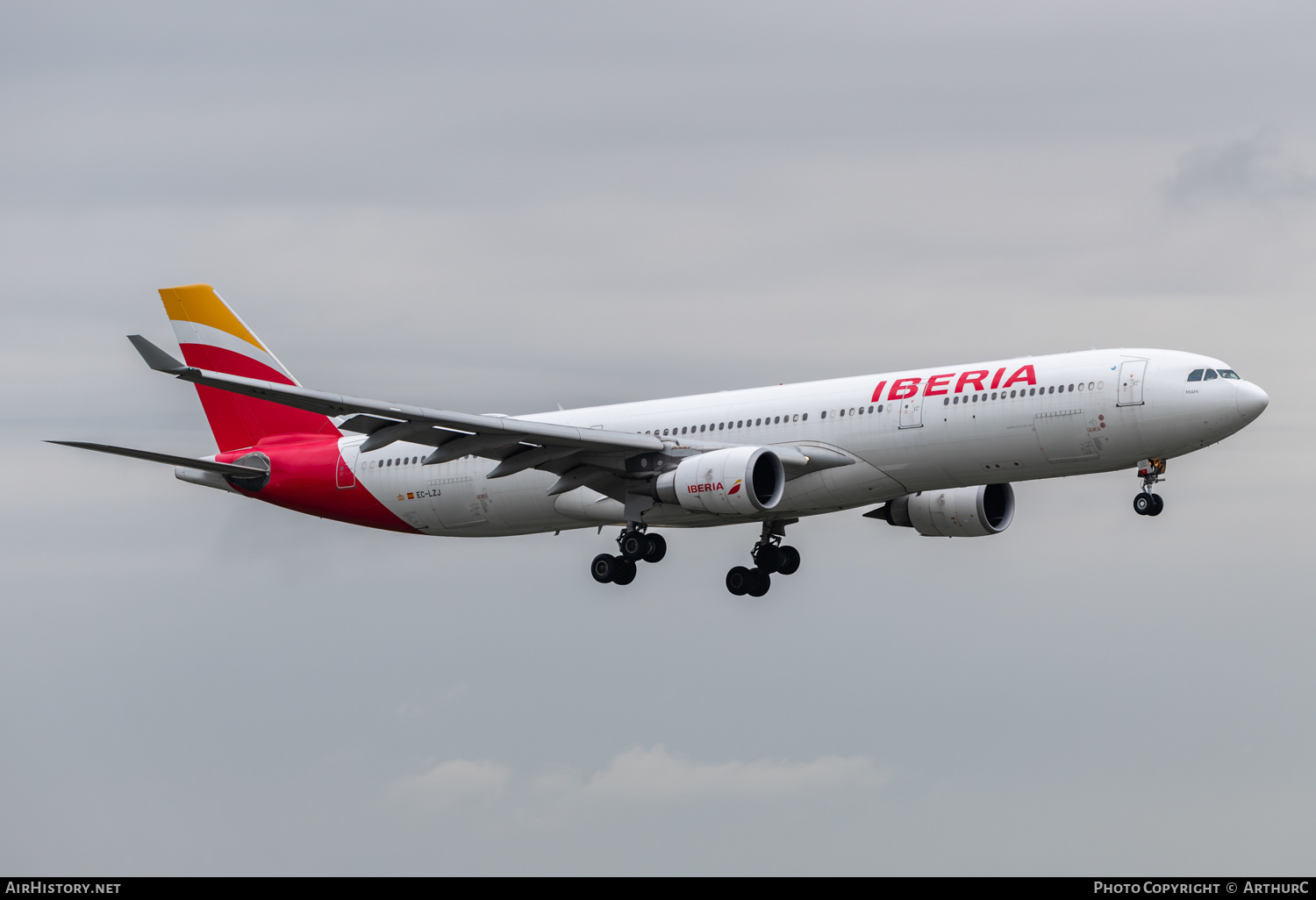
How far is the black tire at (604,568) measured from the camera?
48.5 meters

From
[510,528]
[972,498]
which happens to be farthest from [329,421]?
[972,498]

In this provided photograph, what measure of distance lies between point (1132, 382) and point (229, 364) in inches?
1162

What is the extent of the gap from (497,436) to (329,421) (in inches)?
462

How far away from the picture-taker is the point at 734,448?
44.5 metres

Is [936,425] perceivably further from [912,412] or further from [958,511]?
[958,511]

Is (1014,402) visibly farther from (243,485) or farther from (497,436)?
(243,485)

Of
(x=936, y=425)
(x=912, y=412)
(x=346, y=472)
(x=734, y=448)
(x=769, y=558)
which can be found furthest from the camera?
(x=346, y=472)

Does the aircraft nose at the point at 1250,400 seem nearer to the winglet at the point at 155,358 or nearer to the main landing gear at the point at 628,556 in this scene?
the main landing gear at the point at 628,556

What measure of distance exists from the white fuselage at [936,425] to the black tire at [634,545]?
58cm

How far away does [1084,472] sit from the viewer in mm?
43062

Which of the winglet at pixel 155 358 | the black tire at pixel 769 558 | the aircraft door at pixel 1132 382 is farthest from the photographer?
the black tire at pixel 769 558

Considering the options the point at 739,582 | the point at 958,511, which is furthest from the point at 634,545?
the point at 958,511

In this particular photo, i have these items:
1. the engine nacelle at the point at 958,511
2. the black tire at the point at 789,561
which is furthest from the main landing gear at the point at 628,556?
the engine nacelle at the point at 958,511

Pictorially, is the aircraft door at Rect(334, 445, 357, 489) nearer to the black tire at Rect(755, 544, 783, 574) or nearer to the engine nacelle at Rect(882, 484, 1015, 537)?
the black tire at Rect(755, 544, 783, 574)
